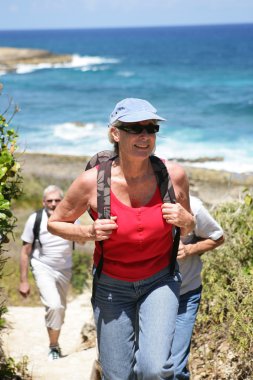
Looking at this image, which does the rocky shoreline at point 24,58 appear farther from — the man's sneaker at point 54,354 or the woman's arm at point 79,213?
the woman's arm at point 79,213

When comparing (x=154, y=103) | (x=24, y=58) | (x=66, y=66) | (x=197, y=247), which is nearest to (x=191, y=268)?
(x=197, y=247)

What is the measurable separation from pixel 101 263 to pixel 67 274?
3310 millimetres

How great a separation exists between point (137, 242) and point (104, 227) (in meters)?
0.20

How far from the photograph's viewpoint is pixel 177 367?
157 inches

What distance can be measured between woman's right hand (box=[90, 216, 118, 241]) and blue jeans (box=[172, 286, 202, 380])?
40.5 inches

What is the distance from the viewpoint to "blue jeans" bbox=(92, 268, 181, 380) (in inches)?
139

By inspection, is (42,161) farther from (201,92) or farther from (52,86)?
(52,86)

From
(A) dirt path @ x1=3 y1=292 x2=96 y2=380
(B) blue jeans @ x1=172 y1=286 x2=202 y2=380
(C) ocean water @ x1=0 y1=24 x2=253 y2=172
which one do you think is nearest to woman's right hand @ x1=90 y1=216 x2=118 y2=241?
(B) blue jeans @ x1=172 y1=286 x2=202 y2=380

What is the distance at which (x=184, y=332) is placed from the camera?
414 centimetres

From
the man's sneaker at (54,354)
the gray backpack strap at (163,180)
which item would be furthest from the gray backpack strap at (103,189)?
the man's sneaker at (54,354)

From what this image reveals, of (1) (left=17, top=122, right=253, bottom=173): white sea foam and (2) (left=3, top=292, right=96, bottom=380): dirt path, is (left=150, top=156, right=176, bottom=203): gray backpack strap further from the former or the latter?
(1) (left=17, top=122, right=253, bottom=173): white sea foam

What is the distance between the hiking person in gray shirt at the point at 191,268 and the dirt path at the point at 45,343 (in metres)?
1.70

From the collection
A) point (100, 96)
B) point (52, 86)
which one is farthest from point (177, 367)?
point (52, 86)

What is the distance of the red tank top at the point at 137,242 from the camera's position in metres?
3.44
